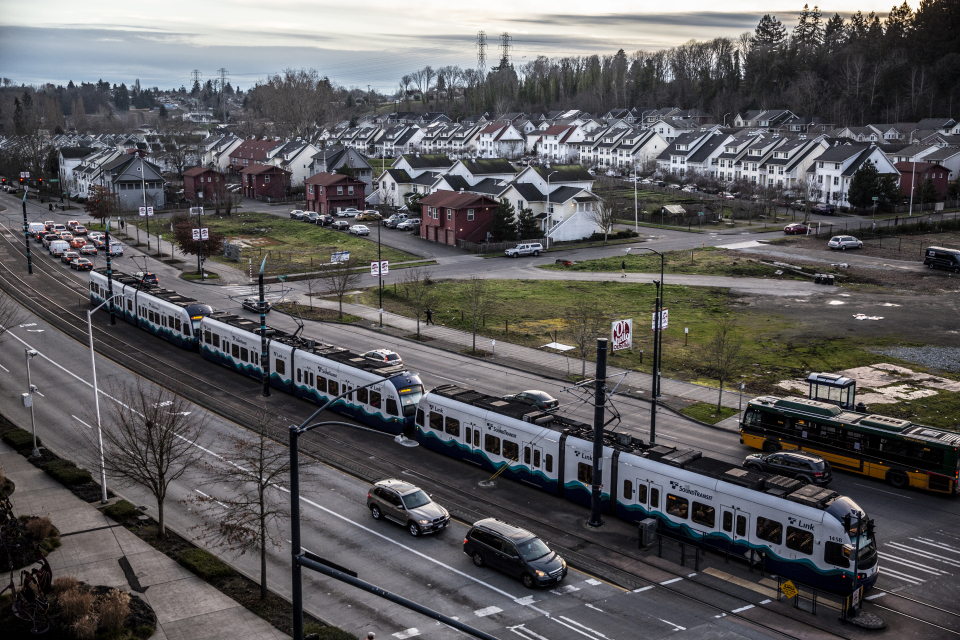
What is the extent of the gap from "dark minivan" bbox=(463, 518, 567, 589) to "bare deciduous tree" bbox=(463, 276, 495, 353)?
27.8m

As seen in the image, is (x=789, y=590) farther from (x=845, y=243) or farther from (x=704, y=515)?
(x=845, y=243)

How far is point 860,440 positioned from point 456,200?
215 ft

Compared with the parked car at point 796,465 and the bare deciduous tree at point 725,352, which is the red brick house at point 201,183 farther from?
the parked car at point 796,465

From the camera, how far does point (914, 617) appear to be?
74.7 feet

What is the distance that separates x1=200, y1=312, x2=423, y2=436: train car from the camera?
3706 centimetres

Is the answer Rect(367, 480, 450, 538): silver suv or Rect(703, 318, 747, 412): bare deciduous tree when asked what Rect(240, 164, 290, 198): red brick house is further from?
Rect(367, 480, 450, 538): silver suv

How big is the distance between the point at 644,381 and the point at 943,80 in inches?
6281

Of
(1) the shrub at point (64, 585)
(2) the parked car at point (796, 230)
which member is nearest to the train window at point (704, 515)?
(1) the shrub at point (64, 585)

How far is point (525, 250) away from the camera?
88.1 m

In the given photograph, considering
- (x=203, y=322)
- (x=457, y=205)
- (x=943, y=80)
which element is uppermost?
(x=943, y=80)

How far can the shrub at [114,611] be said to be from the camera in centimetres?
2108

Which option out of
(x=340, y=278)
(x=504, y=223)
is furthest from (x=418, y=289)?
(x=504, y=223)

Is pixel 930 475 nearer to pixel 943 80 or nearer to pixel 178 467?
pixel 178 467

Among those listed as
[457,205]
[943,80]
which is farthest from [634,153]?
[457,205]
